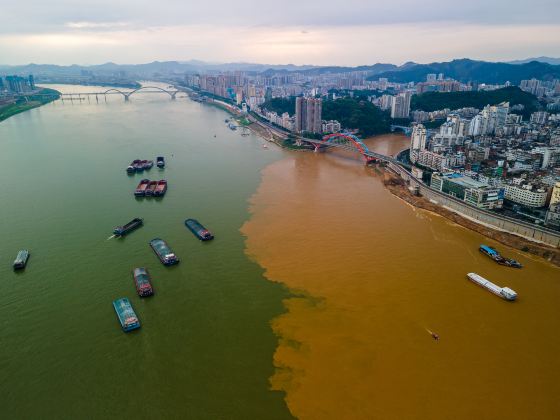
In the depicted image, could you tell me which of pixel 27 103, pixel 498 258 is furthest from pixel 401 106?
pixel 27 103

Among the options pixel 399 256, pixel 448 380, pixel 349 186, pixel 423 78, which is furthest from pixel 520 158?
pixel 423 78

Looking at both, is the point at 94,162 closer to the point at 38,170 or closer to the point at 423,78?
the point at 38,170

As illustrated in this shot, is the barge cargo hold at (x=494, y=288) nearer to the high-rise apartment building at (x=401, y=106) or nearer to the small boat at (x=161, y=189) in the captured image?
the small boat at (x=161, y=189)

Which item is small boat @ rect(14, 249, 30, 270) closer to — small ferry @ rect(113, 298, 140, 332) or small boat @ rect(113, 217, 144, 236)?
small boat @ rect(113, 217, 144, 236)

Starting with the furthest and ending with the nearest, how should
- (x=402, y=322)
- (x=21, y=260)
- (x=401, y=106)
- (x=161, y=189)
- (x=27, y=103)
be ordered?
(x=27, y=103) < (x=401, y=106) < (x=161, y=189) < (x=21, y=260) < (x=402, y=322)

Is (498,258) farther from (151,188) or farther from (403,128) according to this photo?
(403,128)

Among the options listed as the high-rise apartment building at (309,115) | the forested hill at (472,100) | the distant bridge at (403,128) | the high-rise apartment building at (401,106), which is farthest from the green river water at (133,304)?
the forested hill at (472,100)

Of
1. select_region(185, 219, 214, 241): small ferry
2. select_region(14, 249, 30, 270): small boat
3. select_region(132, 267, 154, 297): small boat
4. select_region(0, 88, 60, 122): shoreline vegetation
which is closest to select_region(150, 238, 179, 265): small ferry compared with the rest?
select_region(132, 267, 154, 297): small boat
